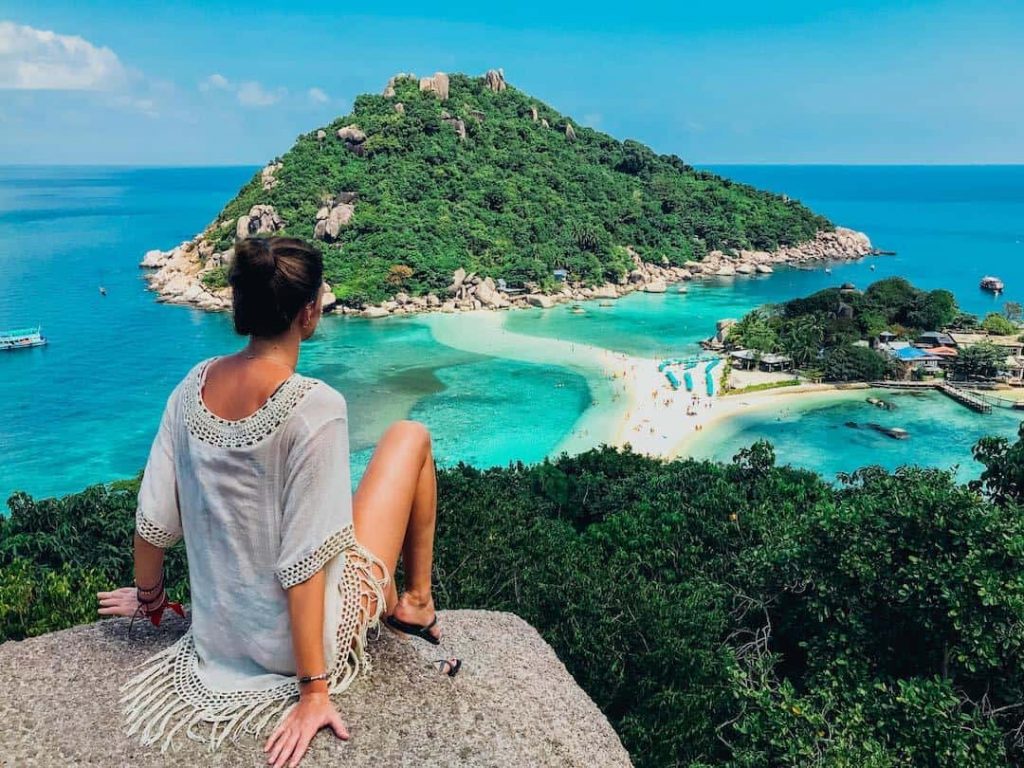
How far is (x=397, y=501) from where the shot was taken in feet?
8.75

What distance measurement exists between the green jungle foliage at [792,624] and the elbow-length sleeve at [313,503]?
3.75m

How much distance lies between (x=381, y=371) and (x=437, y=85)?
124ft

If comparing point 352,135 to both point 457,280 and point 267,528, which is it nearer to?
point 457,280

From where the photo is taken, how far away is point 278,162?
185ft

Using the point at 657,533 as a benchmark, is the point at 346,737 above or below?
above

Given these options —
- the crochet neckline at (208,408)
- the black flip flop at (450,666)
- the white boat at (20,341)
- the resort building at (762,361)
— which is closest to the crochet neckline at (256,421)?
the crochet neckline at (208,408)

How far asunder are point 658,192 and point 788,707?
63.5 metres

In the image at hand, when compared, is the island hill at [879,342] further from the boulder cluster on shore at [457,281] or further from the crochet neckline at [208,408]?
the crochet neckline at [208,408]

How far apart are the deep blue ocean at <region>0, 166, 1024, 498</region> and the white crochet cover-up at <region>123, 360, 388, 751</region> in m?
19.5

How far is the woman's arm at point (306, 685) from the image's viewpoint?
7.39 feet

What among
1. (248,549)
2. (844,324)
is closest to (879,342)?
(844,324)

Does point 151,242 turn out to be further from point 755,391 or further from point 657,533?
point 657,533

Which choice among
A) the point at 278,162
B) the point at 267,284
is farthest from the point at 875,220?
the point at 267,284

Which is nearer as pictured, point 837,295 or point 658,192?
point 837,295
